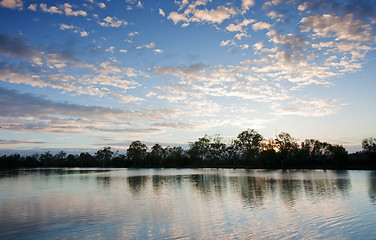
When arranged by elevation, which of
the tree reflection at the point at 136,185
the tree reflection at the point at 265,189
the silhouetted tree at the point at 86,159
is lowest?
the tree reflection at the point at 265,189

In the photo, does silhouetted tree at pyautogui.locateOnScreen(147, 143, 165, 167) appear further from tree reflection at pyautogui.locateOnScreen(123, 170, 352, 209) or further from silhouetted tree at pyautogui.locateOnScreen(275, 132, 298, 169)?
tree reflection at pyautogui.locateOnScreen(123, 170, 352, 209)

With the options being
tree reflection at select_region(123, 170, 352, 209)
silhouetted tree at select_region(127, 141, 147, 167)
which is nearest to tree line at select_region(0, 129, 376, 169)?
silhouetted tree at select_region(127, 141, 147, 167)

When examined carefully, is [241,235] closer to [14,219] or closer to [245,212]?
[245,212]

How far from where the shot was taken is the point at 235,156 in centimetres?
12331

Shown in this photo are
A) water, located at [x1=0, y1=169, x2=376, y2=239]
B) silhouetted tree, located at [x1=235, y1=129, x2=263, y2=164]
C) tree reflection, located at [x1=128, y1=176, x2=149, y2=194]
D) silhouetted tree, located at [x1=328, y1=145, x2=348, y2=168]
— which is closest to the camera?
water, located at [x1=0, y1=169, x2=376, y2=239]

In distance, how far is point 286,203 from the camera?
60.7ft

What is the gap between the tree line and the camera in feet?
286

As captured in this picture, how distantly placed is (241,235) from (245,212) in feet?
16.1

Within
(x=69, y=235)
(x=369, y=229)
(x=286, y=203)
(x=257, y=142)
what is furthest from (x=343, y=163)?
(x=69, y=235)

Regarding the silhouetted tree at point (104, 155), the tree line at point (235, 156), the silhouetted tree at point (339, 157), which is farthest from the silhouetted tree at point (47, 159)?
the silhouetted tree at point (339, 157)

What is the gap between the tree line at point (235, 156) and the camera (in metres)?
87.1

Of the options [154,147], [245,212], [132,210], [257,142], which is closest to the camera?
[245,212]

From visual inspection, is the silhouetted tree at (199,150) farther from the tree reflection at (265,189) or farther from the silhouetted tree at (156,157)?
the tree reflection at (265,189)

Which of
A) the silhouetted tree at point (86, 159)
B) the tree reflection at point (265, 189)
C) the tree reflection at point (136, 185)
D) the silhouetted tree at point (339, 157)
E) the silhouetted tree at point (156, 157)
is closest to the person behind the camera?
the tree reflection at point (265, 189)
